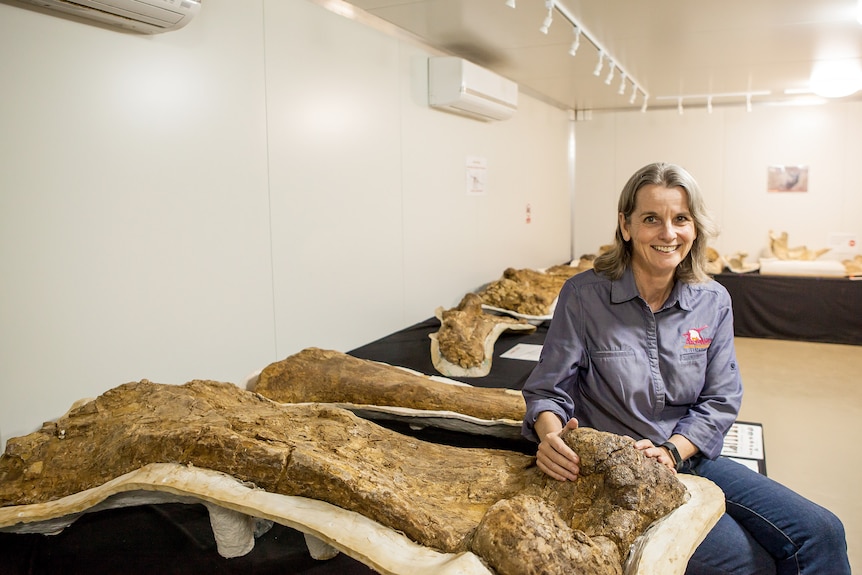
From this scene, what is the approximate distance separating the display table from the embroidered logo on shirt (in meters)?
4.97

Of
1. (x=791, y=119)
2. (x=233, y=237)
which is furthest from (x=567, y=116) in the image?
(x=233, y=237)

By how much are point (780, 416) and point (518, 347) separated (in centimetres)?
181

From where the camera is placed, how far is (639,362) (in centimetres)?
187

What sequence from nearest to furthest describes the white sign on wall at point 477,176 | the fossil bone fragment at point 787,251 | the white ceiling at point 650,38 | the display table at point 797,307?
the white ceiling at point 650,38 < the white sign on wall at point 477,176 < the display table at point 797,307 < the fossil bone fragment at point 787,251

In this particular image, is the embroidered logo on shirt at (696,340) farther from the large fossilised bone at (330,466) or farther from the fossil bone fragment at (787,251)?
the fossil bone fragment at (787,251)

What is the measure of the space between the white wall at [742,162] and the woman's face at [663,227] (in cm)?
597

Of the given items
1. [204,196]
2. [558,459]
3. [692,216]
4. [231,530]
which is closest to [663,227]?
[692,216]

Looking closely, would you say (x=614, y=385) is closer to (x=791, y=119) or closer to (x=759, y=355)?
(x=759, y=355)

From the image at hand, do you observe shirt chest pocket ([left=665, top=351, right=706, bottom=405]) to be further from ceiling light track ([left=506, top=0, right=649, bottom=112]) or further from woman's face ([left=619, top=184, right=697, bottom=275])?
ceiling light track ([left=506, top=0, right=649, bottom=112])

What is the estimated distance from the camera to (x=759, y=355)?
224 inches

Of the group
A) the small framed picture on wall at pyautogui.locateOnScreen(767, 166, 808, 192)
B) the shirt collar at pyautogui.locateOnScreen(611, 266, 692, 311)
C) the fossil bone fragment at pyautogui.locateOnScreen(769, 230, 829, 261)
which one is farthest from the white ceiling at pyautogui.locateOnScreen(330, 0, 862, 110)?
the shirt collar at pyautogui.locateOnScreen(611, 266, 692, 311)

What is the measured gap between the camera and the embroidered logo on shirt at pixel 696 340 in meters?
1.89

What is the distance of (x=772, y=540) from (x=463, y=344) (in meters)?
1.82

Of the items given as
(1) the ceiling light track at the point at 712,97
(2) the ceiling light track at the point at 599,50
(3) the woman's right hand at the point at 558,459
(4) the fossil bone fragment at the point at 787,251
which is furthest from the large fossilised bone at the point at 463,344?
(4) the fossil bone fragment at the point at 787,251
